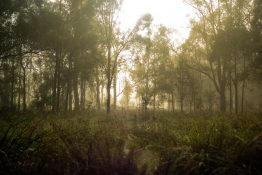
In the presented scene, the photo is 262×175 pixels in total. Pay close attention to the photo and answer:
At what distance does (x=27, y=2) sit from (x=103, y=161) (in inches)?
777

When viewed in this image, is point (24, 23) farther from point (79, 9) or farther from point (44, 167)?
point (44, 167)

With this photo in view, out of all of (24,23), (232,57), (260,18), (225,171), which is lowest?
(225,171)

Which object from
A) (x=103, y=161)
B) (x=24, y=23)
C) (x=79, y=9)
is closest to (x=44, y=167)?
(x=103, y=161)

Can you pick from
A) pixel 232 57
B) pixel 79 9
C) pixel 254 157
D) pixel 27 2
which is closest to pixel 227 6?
pixel 232 57

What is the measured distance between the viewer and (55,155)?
5812mm

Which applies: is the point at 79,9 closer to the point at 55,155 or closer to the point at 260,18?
the point at 260,18

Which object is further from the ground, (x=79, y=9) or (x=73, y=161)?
(x=79, y=9)

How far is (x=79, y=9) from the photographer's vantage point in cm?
2591

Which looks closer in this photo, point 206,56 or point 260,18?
point 260,18

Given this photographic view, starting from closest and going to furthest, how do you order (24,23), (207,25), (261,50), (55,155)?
(55,155), (24,23), (261,50), (207,25)

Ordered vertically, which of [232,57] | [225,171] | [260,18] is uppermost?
[260,18]

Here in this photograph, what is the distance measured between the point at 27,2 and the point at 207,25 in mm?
17869

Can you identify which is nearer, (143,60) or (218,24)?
(218,24)

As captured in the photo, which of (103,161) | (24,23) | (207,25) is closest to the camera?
(103,161)
